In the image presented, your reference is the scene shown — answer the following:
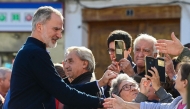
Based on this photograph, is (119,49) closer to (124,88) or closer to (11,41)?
(124,88)

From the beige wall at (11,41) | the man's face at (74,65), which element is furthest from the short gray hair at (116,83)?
the beige wall at (11,41)

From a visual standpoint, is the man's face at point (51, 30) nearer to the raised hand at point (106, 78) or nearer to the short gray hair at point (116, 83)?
the raised hand at point (106, 78)

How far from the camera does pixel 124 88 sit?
6.39 meters

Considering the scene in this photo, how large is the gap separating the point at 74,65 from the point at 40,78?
40.2 inches

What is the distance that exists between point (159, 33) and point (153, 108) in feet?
22.1

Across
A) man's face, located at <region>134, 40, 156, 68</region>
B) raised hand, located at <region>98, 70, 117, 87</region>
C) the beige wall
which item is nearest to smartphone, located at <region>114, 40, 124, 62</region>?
raised hand, located at <region>98, 70, 117, 87</region>

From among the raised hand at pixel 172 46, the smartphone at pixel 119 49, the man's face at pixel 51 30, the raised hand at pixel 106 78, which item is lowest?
the raised hand at pixel 106 78

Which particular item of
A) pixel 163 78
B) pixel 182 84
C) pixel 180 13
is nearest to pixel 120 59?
pixel 163 78

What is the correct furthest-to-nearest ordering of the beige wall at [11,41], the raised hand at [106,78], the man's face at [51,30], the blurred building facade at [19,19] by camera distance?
the beige wall at [11,41] → the blurred building facade at [19,19] → the raised hand at [106,78] → the man's face at [51,30]

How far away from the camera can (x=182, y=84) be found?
5.43 m

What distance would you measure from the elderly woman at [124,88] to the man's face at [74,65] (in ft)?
1.34

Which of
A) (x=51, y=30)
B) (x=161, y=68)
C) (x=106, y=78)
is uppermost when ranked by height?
(x=51, y=30)

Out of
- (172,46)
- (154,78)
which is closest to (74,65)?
(154,78)

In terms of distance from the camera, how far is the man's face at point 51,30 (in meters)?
5.83
